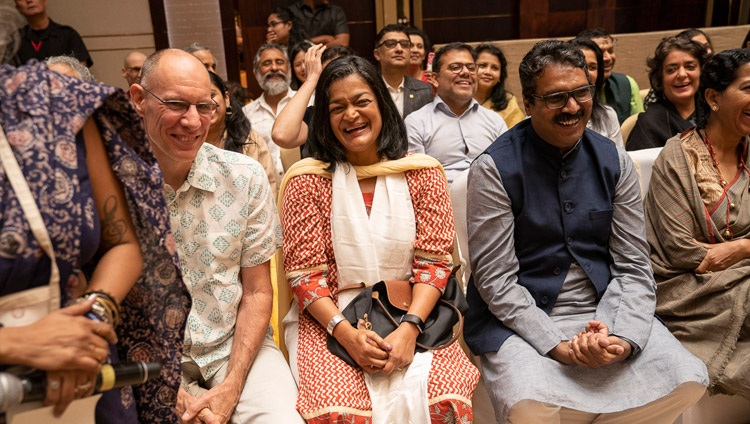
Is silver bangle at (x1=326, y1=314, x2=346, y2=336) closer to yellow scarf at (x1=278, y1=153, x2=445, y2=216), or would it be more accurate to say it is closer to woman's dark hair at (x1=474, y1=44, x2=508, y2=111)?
yellow scarf at (x1=278, y1=153, x2=445, y2=216)

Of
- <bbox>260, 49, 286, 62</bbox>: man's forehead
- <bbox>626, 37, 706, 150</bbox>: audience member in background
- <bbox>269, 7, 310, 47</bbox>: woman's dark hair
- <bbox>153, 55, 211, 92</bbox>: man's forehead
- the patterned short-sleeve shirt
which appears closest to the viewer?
<bbox>153, 55, 211, 92</bbox>: man's forehead

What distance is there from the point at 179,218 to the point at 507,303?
103 cm

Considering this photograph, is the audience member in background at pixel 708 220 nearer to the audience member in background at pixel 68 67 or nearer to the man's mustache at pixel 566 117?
the man's mustache at pixel 566 117

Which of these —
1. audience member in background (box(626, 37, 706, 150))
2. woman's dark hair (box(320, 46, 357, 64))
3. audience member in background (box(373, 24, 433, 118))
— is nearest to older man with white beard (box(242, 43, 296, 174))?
woman's dark hair (box(320, 46, 357, 64))

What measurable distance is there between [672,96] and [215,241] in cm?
258

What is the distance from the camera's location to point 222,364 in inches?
72.4

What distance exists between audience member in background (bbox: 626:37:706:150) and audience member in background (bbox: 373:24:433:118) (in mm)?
1598

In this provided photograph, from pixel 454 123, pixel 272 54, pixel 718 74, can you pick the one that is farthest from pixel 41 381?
pixel 272 54

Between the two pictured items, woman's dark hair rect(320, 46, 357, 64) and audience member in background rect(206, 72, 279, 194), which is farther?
woman's dark hair rect(320, 46, 357, 64)

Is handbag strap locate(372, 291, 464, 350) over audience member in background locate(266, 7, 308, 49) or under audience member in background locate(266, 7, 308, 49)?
under

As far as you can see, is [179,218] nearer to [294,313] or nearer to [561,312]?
[294,313]

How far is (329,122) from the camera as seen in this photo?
2.11 meters

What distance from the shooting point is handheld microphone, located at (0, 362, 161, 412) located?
0.95m

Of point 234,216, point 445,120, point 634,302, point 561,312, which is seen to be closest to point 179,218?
point 234,216
